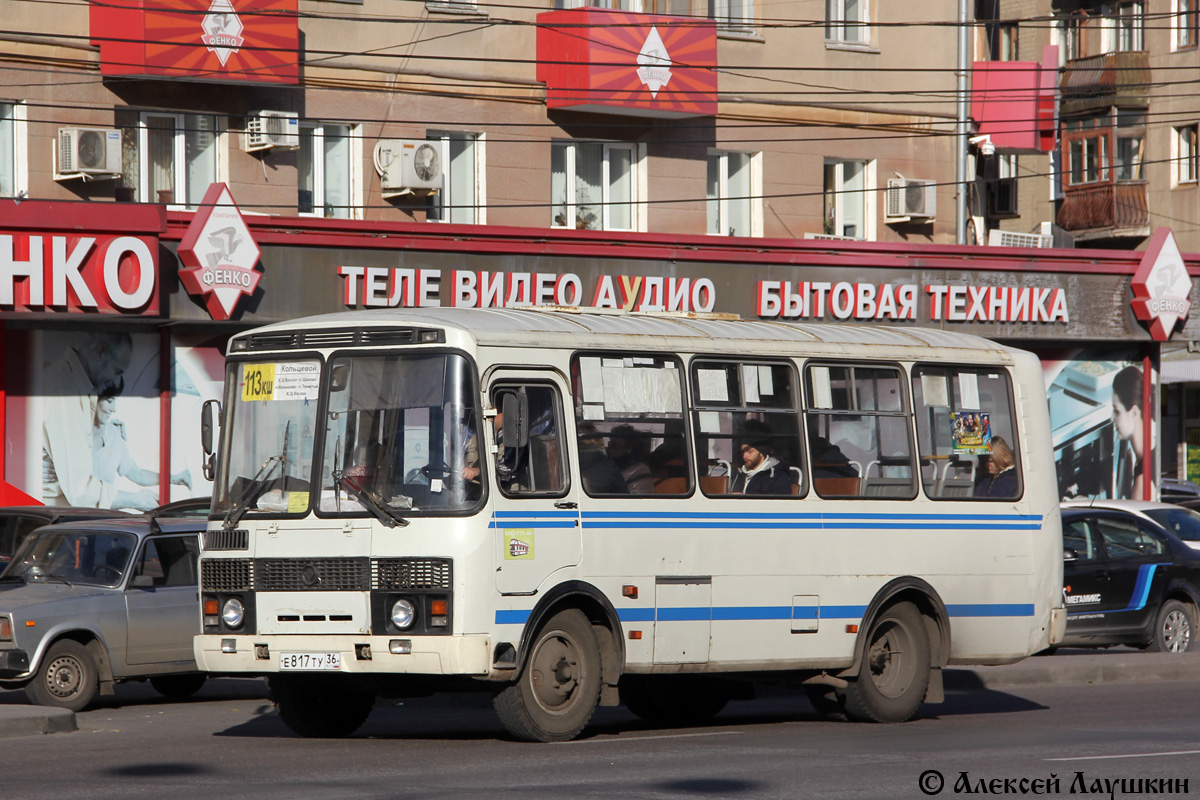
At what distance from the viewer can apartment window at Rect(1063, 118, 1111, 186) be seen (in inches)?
2051

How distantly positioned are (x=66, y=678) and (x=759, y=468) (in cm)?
617

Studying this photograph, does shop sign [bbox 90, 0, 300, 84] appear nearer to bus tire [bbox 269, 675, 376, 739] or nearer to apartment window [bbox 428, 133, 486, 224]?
apartment window [bbox 428, 133, 486, 224]

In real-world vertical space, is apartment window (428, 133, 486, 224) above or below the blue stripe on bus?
above

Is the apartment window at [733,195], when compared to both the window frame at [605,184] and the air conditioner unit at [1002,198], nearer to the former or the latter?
the window frame at [605,184]

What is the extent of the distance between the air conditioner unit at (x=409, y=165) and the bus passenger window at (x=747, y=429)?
12550mm

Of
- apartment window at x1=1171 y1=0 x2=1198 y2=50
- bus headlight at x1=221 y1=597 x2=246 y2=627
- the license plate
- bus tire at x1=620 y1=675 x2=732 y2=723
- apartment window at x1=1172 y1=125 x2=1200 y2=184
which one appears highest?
apartment window at x1=1171 y1=0 x2=1198 y2=50

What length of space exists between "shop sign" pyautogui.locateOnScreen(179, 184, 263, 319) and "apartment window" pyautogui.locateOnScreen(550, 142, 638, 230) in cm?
532

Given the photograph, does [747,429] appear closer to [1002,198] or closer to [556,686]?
[556,686]

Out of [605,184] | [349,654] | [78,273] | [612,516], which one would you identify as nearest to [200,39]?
[78,273]

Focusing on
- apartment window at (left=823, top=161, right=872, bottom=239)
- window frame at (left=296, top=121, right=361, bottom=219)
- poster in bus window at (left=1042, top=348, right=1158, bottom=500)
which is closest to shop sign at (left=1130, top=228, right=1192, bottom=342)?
poster in bus window at (left=1042, top=348, right=1158, bottom=500)

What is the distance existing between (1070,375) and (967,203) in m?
3.59

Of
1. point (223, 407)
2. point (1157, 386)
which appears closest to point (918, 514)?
point (223, 407)

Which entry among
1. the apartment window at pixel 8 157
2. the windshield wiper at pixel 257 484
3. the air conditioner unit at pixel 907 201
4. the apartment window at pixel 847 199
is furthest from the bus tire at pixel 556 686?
the air conditioner unit at pixel 907 201

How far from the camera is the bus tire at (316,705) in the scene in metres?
12.1
